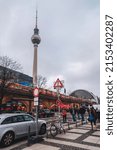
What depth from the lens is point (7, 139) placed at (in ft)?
28.5

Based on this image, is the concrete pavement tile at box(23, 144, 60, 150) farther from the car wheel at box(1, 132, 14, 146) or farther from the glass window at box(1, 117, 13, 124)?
the glass window at box(1, 117, 13, 124)

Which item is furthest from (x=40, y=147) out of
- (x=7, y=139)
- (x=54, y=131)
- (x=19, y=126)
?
(x=54, y=131)

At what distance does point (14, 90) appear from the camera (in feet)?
114

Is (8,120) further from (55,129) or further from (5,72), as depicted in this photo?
(5,72)

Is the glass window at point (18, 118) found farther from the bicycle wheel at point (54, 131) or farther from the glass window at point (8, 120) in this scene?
the bicycle wheel at point (54, 131)

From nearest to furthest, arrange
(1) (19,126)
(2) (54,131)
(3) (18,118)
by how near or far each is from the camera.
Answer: (1) (19,126) → (3) (18,118) → (2) (54,131)

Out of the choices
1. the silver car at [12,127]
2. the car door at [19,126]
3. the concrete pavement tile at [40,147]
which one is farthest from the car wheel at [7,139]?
the concrete pavement tile at [40,147]

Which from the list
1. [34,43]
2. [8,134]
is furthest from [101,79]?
[34,43]

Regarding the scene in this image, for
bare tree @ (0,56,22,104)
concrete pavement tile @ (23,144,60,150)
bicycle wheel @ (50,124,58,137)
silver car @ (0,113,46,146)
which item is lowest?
concrete pavement tile @ (23,144,60,150)

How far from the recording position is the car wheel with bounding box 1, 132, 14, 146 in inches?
336

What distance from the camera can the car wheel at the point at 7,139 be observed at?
336 inches

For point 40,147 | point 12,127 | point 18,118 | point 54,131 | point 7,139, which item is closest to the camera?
point 40,147

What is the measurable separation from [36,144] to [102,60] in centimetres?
729

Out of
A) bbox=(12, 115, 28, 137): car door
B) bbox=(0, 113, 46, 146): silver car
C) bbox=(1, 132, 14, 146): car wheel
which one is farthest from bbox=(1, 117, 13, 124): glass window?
bbox=(1, 132, 14, 146): car wheel
